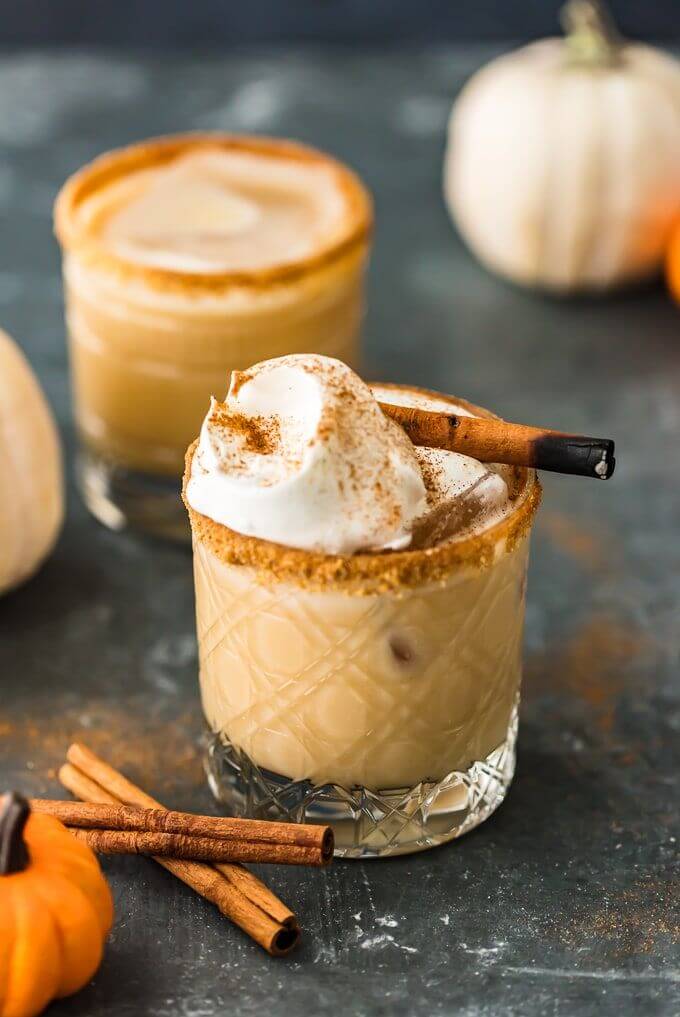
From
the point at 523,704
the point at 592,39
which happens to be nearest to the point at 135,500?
the point at 523,704

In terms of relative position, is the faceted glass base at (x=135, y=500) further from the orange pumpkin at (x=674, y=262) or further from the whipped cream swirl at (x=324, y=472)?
the orange pumpkin at (x=674, y=262)

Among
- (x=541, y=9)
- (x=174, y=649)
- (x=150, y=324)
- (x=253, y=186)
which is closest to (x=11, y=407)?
(x=150, y=324)

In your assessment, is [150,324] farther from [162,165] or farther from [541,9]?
[541,9]

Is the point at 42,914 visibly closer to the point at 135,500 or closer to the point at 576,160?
the point at 135,500

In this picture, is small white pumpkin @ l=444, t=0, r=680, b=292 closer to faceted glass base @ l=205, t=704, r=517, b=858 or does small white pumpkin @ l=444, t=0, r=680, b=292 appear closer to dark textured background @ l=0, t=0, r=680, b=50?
faceted glass base @ l=205, t=704, r=517, b=858

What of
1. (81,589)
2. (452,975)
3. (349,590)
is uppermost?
(349,590)

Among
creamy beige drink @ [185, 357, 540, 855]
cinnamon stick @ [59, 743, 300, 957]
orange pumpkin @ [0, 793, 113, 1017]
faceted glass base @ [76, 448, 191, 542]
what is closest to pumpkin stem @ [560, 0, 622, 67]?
Result: faceted glass base @ [76, 448, 191, 542]
